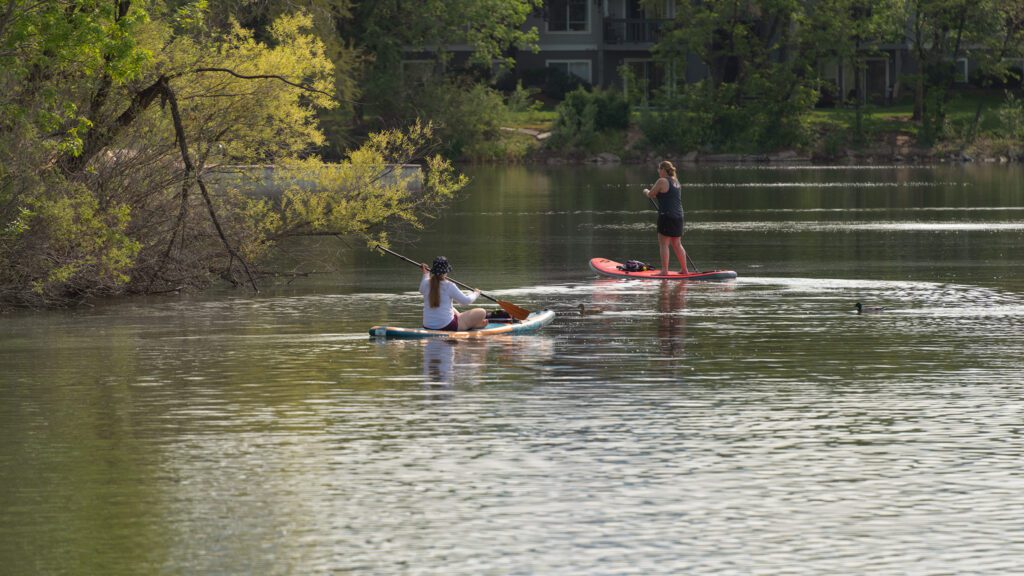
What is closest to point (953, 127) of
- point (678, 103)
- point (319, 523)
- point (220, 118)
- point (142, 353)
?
point (678, 103)

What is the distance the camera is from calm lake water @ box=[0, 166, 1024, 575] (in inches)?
456

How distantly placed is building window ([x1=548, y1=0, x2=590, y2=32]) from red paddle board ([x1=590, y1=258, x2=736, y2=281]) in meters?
69.9

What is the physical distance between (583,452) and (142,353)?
7932mm

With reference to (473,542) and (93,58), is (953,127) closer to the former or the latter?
(93,58)

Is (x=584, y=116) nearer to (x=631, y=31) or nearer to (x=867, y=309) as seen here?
(x=631, y=31)

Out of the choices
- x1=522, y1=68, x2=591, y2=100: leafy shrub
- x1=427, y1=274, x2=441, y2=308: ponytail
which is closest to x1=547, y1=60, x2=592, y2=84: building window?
x1=522, y1=68, x2=591, y2=100: leafy shrub

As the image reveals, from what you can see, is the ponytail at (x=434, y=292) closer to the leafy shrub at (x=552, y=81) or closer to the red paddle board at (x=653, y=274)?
the red paddle board at (x=653, y=274)

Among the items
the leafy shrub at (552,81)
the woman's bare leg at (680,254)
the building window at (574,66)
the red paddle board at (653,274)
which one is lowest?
the red paddle board at (653,274)

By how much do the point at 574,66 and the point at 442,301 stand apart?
79.8m

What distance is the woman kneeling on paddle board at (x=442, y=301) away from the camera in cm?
2164

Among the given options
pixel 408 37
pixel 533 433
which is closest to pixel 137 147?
pixel 533 433

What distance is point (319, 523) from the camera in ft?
40.0

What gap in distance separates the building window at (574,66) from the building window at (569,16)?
63.8 inches

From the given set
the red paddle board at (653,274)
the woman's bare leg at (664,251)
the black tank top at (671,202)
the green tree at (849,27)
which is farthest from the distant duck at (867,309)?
the green tree at (849,27)
